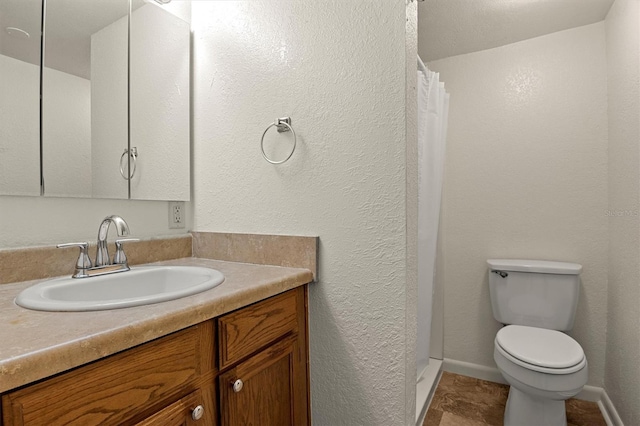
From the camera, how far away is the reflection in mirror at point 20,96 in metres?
0.96

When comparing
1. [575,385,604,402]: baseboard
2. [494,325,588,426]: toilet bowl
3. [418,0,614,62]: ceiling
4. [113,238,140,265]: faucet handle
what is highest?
[418,0,614,62]: ceiling

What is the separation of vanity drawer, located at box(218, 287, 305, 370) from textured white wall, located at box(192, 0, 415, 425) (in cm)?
13

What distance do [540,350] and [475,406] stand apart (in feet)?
1.74

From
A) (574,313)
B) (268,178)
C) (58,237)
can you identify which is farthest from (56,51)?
(574,313)

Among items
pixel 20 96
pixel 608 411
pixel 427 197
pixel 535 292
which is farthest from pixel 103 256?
pixel 608 411

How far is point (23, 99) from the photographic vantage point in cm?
100

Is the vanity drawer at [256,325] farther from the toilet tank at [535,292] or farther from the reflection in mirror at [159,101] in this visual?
the toilet tank at [535,292]

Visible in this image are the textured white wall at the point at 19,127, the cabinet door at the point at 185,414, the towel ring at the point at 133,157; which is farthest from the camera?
the towel ring at the point at 133,157

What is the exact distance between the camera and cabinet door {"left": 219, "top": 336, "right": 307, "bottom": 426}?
833 mm

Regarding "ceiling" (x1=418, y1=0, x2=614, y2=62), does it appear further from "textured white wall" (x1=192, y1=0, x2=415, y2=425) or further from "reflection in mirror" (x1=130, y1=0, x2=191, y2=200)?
"reflection in mirror" (x1=130, y1=0, x2=191, y2=200)

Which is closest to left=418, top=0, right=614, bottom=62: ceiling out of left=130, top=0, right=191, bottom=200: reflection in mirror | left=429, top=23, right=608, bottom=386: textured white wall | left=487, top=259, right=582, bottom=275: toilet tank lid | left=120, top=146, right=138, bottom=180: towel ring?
left=429, top=23, right=608, bottom=386: textured white wall

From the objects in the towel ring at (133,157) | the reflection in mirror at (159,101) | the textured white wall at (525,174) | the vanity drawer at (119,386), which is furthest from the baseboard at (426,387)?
the towel ring at (133,157)

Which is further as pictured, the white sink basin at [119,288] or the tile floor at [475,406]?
the tile floor at [475,406]

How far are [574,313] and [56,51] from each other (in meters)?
2.51
